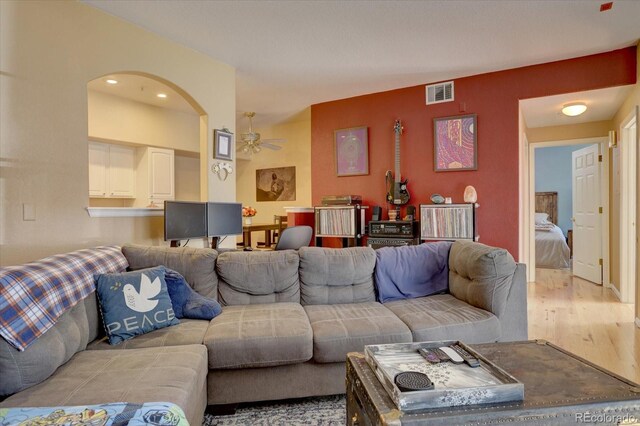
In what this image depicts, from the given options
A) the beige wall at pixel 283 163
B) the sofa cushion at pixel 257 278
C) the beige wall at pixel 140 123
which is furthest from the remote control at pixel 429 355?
the beige wall at pixel 283 163

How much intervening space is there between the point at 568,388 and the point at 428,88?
4.45 metres

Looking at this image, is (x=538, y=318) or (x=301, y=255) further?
(x=538, y=318)

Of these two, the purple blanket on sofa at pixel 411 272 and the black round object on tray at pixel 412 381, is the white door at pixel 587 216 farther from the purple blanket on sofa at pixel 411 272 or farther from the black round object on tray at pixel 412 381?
the black round object on tray at pixel 412 381

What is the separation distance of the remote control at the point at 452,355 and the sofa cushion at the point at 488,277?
1.02m

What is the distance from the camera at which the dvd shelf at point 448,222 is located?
435 cm

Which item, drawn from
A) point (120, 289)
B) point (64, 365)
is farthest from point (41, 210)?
point (64, 365)

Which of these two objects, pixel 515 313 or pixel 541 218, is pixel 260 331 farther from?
pixel 541 218

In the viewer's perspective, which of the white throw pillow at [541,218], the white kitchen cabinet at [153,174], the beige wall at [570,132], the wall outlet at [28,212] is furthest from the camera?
the white throw pillow at [541,218]

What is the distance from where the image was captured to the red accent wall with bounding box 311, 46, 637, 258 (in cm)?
411

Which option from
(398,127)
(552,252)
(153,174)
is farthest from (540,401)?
(552,252)

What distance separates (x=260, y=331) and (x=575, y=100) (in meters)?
4.61

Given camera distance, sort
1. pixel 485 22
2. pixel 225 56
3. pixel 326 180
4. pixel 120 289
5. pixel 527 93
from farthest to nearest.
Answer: pixel 326 180, pixel 527 93, pixel 225 56, pixel 485 22, pixel 120 289

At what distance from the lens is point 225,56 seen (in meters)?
4.05

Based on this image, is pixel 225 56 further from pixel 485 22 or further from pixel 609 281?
pixel 609 281
